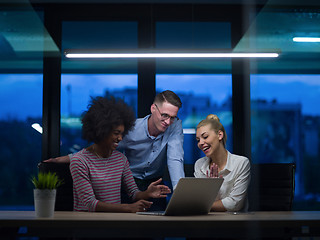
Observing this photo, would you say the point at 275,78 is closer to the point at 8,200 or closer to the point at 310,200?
the point at 310,200

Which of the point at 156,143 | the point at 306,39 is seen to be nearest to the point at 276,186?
the point at 156,143

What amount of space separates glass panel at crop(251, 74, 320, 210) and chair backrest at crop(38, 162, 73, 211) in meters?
2.51

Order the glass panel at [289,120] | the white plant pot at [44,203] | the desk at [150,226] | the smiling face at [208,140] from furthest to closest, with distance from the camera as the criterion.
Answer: the glass panel at [289,120], the smiling face at [208,140], the white plant pot at [44,203], the desk at [150,226]

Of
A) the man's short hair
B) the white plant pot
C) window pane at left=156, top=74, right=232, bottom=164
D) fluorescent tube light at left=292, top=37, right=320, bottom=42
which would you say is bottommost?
the white plant pot

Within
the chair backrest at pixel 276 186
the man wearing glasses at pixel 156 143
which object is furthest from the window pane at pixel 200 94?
the chair backrest at pixel 276 186

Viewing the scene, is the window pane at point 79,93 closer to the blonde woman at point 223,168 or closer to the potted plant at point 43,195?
the blonde woman at point 223,168

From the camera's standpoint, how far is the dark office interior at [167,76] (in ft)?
14.4

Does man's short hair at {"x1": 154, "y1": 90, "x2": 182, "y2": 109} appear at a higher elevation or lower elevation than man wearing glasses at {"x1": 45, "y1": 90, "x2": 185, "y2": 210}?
higher

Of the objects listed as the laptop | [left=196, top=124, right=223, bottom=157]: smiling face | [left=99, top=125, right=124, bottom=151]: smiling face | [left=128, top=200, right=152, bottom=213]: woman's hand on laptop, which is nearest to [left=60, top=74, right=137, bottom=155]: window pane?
[left=196, top=124, right=223, bottom=157]: smiling face

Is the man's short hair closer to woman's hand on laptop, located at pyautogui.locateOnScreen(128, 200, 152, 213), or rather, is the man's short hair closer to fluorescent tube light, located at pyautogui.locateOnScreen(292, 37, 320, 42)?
woman's hand on laptop, located at pyautogui.locateOnScreen(128, 200, 152, 213)

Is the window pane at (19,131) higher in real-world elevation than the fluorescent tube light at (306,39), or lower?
lower

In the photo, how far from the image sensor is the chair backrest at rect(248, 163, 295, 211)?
8.96 feet

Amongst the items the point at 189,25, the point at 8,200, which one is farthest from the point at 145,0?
the point at 8,200

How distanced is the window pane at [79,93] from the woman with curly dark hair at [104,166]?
182cm
